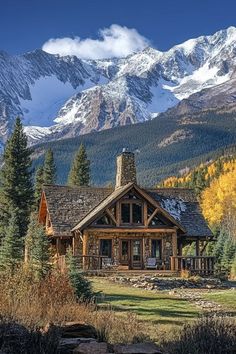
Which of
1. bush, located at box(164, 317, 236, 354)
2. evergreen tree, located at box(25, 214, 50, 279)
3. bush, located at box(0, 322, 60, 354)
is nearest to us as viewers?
bush, located at box(0, 322, 60, 354)

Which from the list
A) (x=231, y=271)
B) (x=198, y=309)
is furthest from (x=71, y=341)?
(x=231, y=271)

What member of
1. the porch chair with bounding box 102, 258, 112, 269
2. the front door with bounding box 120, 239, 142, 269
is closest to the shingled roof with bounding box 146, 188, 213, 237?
the front door with bounding box 120, 239, 142, 269

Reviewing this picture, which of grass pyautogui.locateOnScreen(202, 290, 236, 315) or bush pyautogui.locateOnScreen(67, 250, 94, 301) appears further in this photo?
grass pyautogui.locateOnScreen(202, 290, 236, 315)

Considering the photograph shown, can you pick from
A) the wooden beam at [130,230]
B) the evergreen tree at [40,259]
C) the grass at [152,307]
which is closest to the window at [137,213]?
the wooden beam at [130,230]

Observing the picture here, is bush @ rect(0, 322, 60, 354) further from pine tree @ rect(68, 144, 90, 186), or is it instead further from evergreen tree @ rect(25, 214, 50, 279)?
pine tree @ rect(68, 144, 90, 186)

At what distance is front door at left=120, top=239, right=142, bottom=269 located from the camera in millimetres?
39719

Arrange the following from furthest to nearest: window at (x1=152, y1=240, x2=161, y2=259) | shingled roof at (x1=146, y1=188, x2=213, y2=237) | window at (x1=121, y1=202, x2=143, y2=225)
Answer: shingled roof at (x1=146, y1=188, x2=213, y2=237) → window at (x1=121, y1=202, x2=143, y2=225) → window at (x1=152, y1=240, x2=161, y2=259)

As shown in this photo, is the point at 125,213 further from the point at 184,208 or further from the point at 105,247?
the point at 184,208

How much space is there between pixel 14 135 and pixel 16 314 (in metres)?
38.4

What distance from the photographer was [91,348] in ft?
38.6

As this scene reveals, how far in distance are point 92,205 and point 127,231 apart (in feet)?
11.5

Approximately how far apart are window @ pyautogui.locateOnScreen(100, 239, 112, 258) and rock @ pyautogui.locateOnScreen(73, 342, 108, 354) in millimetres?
27786

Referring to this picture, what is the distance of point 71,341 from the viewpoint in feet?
40.8

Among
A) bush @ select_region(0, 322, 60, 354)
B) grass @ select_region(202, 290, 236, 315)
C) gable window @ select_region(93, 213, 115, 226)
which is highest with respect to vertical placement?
gable window @ select_region(93, 213, 115, 226)
